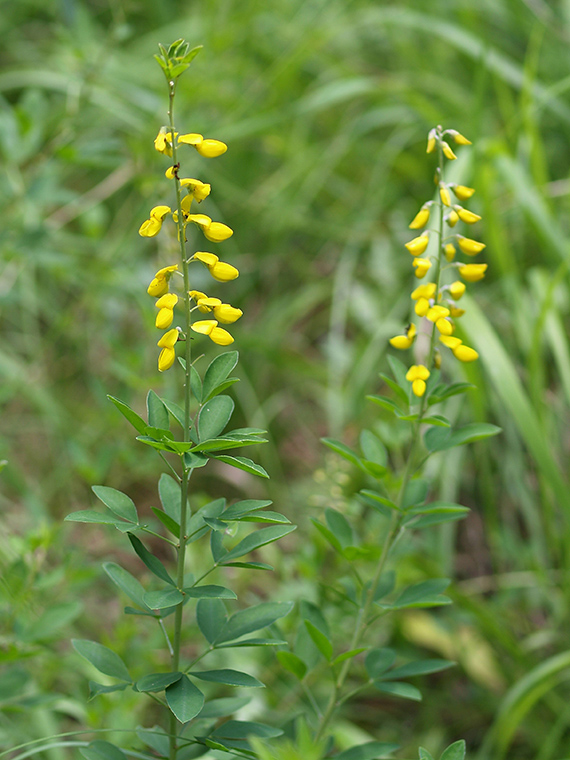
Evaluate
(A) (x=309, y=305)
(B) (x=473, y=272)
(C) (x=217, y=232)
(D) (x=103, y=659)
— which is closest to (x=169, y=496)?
(D) (x=103, y=659)

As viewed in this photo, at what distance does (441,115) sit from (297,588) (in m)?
1.37

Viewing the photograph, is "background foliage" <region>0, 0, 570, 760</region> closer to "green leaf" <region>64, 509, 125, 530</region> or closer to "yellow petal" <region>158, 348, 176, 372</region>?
"green leaf" <region>64, 509, 125, 530</region>

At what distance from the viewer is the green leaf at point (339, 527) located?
801mm

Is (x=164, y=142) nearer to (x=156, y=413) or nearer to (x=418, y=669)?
(x=156, y=413)

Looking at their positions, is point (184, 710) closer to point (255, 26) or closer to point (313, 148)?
point (313, 148)

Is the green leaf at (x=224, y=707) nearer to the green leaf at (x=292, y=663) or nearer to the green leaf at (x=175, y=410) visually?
the green leaf at (x=292, y=663)

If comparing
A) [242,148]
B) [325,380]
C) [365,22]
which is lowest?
[325,380]

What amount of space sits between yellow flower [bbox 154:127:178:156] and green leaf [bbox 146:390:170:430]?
0.69 feet

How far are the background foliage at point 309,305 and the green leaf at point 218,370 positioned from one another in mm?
460

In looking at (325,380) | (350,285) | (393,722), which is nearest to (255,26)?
(350,285)

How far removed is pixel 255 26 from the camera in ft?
7.37

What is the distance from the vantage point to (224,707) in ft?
2.33

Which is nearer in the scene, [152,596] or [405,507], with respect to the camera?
[152,596]

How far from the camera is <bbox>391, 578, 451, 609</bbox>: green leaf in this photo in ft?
2.33
